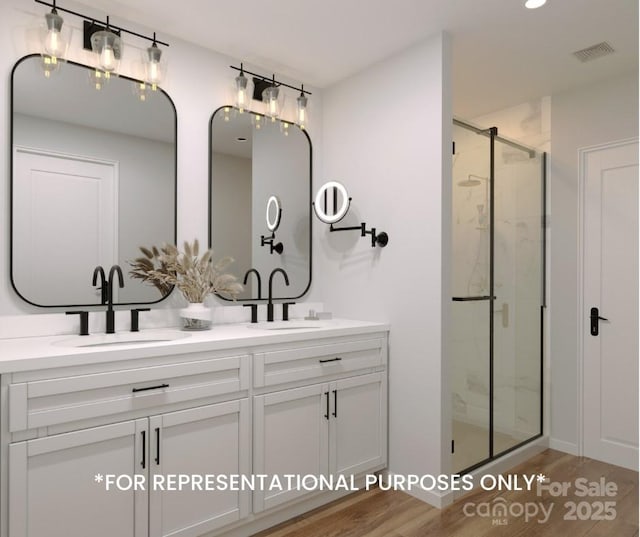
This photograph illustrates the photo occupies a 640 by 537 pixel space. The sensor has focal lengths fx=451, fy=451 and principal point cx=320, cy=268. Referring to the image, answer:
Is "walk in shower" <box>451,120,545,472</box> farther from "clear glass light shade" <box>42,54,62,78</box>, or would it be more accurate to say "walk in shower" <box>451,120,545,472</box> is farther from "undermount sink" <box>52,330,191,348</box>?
"clear glass light shade" <box>42,54,62,78</box>

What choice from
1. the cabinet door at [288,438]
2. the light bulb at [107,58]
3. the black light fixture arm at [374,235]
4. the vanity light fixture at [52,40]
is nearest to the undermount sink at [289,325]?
the cabinet door at [288,438]

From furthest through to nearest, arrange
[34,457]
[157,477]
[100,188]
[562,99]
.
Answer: [562,99] → [100,188] → [157,477] → [34,457]

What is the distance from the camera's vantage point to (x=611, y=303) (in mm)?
2984

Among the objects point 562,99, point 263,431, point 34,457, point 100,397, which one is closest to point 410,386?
point 263,431

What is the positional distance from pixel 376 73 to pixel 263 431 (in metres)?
2.22

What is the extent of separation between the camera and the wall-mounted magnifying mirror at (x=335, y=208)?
9.12ft

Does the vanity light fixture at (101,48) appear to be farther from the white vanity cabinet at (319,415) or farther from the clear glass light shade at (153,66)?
the white vanity cabinet at (319,415)

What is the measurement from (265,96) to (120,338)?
171cm

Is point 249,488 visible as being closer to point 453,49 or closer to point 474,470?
point 474,470

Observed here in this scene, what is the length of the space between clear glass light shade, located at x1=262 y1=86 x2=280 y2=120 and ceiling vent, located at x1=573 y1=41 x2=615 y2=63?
1817mm

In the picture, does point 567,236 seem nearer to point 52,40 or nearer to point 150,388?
point 150,388

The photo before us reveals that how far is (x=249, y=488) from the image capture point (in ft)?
6.90

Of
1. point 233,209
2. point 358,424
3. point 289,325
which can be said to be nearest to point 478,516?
point 358,424

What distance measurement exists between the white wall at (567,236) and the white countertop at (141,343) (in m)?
1.45
